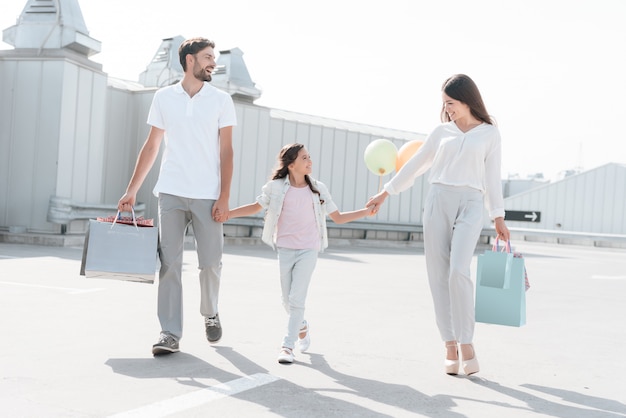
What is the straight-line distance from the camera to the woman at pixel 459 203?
14.2 feet

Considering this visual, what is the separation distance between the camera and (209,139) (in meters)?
4.59

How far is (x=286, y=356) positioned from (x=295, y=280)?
0.55 m

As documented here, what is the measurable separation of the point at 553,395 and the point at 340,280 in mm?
5986

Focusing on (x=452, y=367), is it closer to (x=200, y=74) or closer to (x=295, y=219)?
(x=295, y=219)

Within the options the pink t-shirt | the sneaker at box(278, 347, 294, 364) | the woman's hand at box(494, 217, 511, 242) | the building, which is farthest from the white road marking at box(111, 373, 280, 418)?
the building

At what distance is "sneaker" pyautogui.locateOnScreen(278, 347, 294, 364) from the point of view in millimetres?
4328

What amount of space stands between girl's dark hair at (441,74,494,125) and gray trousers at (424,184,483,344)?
18.7 inches

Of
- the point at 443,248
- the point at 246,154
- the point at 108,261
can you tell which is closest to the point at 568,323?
the point at 443,248

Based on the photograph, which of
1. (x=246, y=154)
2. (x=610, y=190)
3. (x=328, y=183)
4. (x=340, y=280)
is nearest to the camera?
(x=340, y=280)

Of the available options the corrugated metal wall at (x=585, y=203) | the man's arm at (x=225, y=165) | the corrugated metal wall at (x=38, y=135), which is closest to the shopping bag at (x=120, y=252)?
the man's arm at (x=225, y=165)

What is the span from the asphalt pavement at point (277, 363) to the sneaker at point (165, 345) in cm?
5

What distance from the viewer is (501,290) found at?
452 centimetres

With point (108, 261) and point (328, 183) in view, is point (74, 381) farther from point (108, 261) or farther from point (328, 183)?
point (328, 183)

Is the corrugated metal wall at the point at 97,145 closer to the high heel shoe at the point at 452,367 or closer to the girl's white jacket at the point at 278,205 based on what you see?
the girl's white jacket at the point at 278,205
